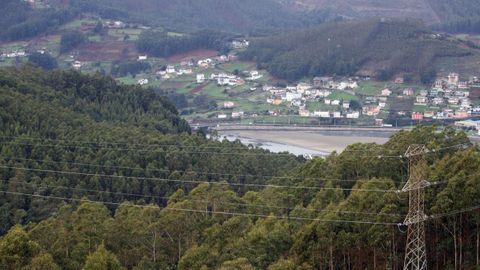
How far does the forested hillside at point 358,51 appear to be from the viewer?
86.9 meters

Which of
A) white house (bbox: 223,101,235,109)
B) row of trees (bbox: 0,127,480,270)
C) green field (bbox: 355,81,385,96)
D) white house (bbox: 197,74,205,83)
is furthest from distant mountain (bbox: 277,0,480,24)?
row of trees (bbox: 0,127,480,270)

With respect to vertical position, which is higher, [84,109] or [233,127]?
[84,109]

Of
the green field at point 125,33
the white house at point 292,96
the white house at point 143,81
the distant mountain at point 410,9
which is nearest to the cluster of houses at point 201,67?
the white house at point 143,81

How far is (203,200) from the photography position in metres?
29.8

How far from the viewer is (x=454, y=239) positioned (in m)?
24.0

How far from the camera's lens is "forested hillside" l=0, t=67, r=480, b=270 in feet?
80.3

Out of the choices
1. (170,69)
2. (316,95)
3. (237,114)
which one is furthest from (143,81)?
(316,95)

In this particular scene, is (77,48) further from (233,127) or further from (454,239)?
(454,239)

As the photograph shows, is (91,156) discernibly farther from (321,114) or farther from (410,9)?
(410,9)

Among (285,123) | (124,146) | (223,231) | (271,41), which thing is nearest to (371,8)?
(271,41)

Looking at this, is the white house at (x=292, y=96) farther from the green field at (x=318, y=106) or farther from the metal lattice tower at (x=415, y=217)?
the metal lattice tower at (x=415, y=217)

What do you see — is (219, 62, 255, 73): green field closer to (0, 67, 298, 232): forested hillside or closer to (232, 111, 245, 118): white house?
(232, 111, 245, 118): white house

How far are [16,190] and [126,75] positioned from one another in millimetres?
63350

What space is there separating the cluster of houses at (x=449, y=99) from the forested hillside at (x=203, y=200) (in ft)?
94.2
